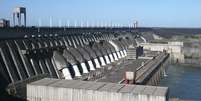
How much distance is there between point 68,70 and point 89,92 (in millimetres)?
27926

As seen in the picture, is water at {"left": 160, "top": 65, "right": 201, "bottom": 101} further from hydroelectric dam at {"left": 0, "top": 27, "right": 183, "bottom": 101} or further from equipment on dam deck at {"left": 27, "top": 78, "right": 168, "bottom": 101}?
equipment on dam deck at {"left": 27, "top": 78, "right": 168, "bottom": 101}

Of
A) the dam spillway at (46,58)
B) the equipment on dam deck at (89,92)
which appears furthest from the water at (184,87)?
the equipment on dam deck at (89,92)

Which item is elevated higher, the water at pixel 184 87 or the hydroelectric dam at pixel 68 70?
the hydroelectric dam at pixel 68 70

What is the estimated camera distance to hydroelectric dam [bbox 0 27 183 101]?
2419 cm

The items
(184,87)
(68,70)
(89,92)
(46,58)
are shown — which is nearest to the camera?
(89,92)

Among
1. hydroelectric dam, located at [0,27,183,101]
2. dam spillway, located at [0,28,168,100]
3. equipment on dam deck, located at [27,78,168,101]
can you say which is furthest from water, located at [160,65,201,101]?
equipment on dam deck, located at [27,78,168,101]

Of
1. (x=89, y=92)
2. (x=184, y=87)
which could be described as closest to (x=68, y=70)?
(x=184, y=87)

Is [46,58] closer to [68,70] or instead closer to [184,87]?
[68,70]

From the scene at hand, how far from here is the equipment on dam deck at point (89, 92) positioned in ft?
75.6

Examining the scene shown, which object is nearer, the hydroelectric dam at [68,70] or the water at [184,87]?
the hydroelectric dam at [68,70]

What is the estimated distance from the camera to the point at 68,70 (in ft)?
169

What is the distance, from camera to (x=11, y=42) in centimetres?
4534

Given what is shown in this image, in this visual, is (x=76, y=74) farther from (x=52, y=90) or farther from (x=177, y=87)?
(x=52, y=90)

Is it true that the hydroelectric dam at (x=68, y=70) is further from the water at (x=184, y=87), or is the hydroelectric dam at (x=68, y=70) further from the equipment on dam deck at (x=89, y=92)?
the water at (x=184, y=87)
